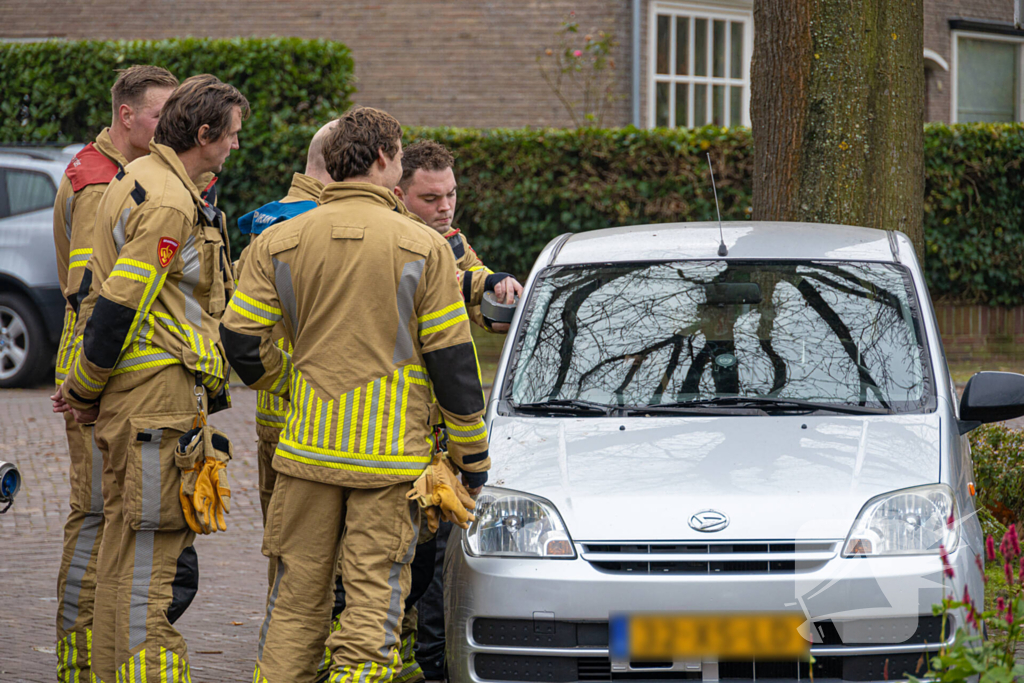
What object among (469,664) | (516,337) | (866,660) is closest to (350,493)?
(469,664)

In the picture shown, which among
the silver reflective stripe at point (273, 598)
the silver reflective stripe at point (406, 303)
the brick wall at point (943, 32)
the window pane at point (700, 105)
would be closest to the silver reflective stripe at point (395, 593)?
the silver reflective stripe at point (273, 598)

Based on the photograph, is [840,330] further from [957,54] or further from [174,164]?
[957,54]

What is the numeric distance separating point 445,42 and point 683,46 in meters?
3.16

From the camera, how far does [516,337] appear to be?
14.0 ft

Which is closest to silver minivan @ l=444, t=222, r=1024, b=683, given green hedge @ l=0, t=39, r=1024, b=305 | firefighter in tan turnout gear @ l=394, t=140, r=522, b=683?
firefighter in tan turnout gear @ l=394, t=140, r=522, b=683

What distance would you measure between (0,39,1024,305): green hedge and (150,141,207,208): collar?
28.9 ft

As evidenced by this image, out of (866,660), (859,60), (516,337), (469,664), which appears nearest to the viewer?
(866,660)

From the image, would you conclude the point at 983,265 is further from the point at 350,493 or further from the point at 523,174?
the point at 350,493

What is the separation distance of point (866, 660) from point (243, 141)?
1058 cm

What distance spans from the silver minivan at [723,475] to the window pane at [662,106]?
10.8 metres

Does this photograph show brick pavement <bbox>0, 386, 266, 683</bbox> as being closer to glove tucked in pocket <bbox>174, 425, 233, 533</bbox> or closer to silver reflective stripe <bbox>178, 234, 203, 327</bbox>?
glove tucked in pocket <bbox>174, 425, 233, 533</bbox>

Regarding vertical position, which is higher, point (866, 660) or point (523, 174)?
point (523, 174)

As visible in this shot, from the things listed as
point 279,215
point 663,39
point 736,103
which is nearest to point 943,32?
point 736,103

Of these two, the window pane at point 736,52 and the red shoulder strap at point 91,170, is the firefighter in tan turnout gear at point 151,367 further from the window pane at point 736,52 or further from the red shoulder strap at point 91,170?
the window pane at point 736,52
